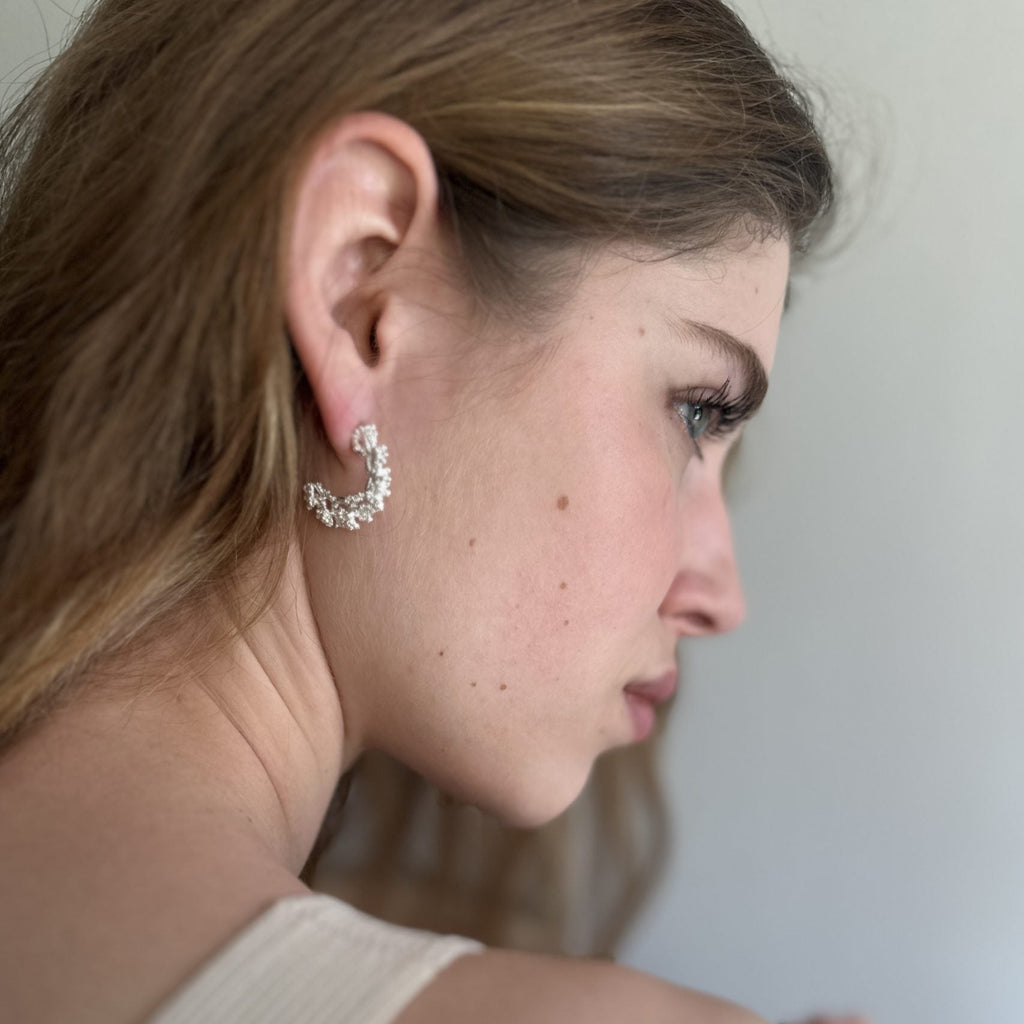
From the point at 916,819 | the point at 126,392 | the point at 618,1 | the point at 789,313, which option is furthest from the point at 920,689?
the point at 126,392

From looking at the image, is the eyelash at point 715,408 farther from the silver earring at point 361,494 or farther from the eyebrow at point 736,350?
the silver earring at point 361,494

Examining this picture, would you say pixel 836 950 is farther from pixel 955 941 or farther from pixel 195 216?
pixel 195 216

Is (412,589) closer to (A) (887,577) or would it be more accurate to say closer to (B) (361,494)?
(B) (361,494)

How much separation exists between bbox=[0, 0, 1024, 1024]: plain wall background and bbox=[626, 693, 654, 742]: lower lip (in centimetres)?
22

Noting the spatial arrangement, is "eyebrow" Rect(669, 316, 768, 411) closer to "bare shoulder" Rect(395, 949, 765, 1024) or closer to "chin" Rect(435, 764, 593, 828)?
"chin" Rect(435, 764, 593, 828)

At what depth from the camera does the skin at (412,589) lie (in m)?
0.63

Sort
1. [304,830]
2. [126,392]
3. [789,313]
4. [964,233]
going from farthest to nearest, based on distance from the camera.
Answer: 1. [789,313]
2. [964,233]
3. [304,830]
4. [126,392]

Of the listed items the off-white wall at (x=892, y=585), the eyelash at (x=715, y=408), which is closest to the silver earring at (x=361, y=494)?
the eyelash at (x=715, y=408)

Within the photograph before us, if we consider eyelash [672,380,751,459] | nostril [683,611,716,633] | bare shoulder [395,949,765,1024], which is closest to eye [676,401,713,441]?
eyelash [672,380,751,459]

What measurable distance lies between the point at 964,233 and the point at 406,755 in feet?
2.44

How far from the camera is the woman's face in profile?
76 cm

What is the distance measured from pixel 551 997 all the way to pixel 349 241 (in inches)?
18.9

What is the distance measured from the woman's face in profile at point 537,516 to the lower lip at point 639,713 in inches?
5.1

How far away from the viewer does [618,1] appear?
0.79m
